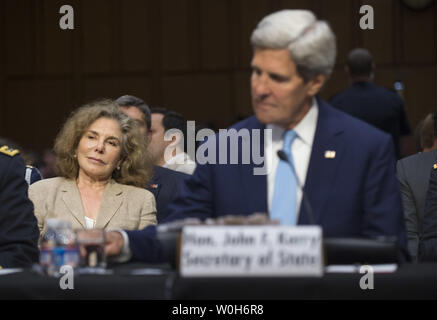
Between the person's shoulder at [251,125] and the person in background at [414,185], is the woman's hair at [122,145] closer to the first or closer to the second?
the person in background at [414,185]

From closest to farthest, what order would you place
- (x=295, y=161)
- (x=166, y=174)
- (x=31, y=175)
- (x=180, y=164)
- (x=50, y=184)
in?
1. (x=295, y=161)
2. (x=50, y=184)
3. (x=166, y=174)
4. (x=31, y=175)
5. (x=180, y=164)

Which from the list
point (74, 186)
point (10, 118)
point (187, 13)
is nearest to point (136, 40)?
point (187, 13)

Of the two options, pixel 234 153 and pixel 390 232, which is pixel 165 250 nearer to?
pixel 234 153

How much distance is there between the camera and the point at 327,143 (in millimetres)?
2480

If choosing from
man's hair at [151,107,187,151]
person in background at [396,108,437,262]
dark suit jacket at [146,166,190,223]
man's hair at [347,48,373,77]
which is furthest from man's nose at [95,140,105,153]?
man's hair at [347,48,373,77]

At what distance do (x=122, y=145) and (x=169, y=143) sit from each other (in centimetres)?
169

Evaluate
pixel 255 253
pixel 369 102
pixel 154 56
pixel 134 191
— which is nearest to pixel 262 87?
pixel 255 253

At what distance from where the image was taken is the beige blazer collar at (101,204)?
3.89m

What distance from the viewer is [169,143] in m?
5.67

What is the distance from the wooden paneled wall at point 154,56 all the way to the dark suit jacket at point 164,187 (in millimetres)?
5523

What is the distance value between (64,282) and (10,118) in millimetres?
9300

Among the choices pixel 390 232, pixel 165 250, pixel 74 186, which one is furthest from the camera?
pixel 74 186

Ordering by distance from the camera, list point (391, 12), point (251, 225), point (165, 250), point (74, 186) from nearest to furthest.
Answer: point (251, 225) < point (165, 250) < point (74, 186) < point (391, 12)

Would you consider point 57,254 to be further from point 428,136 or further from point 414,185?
point 428,136
